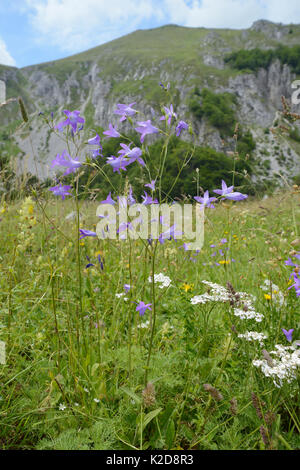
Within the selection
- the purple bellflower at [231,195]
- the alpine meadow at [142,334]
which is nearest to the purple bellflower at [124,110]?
the alpine meadow at [142,334]

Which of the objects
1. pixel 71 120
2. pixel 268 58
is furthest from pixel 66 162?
pixel 268 58

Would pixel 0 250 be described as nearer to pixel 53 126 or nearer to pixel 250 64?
pixel 53 126

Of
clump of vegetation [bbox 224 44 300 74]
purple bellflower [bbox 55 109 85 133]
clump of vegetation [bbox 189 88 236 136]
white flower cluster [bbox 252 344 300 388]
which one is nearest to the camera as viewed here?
white flower cluster [bbox 252 344 300 388]

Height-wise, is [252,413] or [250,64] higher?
[250,64]

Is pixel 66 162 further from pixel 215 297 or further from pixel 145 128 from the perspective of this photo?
pixel 215 297

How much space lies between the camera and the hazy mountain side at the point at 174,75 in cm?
7498

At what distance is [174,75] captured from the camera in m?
82.4

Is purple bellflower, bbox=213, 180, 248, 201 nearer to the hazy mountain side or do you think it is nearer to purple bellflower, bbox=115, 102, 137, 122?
purple bellflower, bbox=115, 102, 137, 122

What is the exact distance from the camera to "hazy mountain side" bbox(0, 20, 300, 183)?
75.0 m

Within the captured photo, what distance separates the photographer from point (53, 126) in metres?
1.48

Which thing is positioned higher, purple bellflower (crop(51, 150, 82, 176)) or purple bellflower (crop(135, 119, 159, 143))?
purple bellflower (crop(135, 119, 159, 143))

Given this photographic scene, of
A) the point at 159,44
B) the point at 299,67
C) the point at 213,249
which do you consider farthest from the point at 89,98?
the point at 213,249

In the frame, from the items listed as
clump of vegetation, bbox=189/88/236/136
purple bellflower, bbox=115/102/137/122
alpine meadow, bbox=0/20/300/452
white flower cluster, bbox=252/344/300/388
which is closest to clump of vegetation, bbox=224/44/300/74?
clump of vegetation, bbox=189/88/236/136
